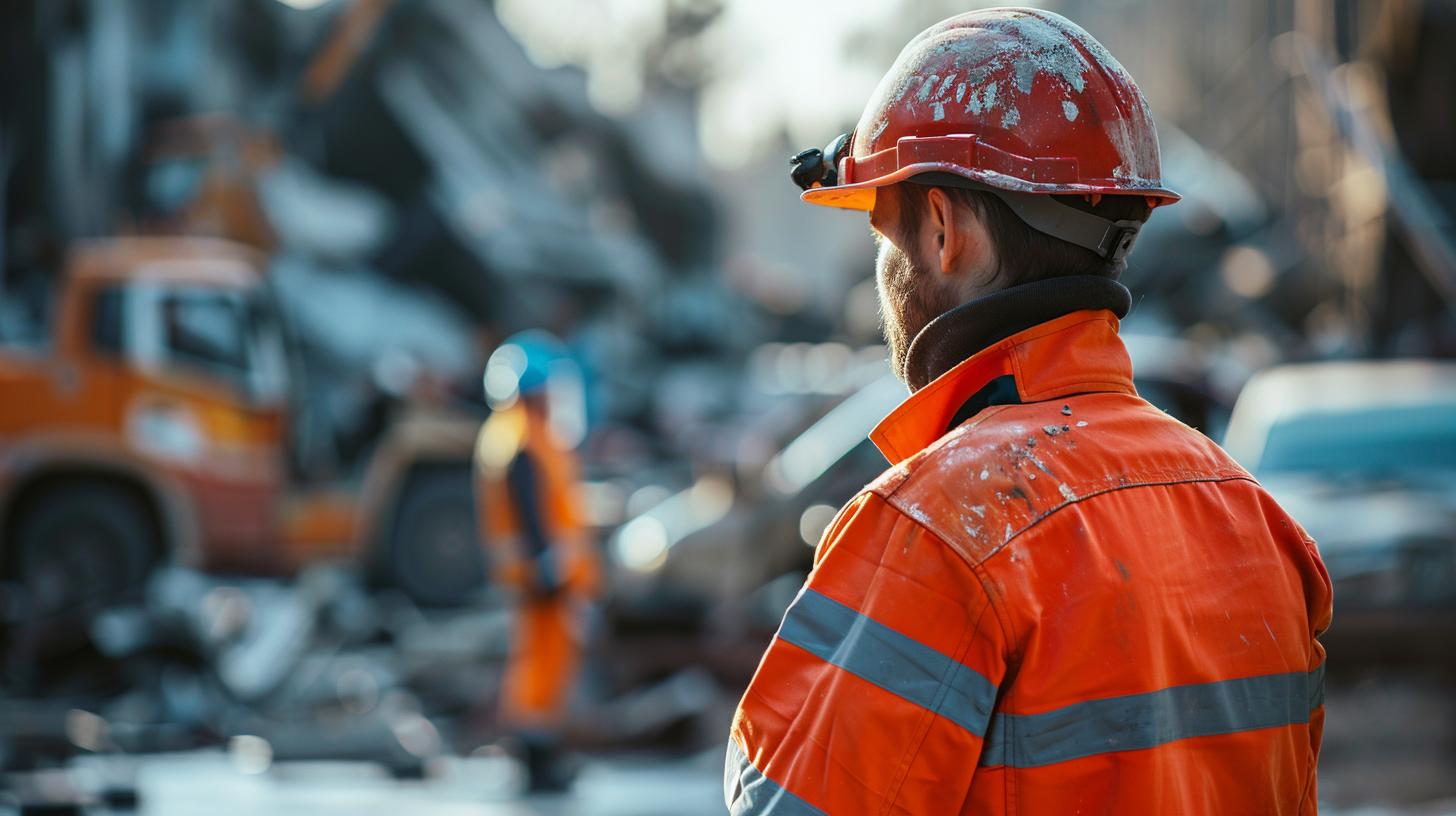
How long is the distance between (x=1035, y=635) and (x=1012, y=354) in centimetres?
33

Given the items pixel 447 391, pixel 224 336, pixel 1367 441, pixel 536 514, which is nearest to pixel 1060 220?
pixel 536 514

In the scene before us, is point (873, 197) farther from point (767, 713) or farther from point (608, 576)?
point (608, 576)

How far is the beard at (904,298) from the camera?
5.62 ft

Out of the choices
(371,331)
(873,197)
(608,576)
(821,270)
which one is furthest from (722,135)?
(873,197)

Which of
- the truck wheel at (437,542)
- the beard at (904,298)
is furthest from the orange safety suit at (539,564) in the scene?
the beard at (904,298)

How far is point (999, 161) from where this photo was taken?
165cm

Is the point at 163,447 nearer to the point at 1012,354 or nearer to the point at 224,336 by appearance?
the point at 224,336

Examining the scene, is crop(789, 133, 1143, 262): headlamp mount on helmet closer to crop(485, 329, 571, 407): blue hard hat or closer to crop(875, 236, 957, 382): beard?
crop(875, 236, 957, 382): beard

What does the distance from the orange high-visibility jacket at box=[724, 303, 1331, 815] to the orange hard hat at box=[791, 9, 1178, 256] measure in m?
0.15

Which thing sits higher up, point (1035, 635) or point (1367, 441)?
point (1367, 441)

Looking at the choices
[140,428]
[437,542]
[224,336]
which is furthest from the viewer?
[437,542]

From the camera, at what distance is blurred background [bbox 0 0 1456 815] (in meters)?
7.23

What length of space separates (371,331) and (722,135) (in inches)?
1962

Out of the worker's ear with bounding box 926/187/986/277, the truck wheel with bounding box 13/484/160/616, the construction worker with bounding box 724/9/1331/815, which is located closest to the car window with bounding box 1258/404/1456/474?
the construction worker with bounding box 724/9/1331/815
